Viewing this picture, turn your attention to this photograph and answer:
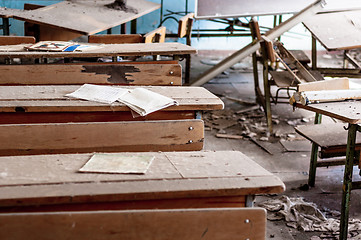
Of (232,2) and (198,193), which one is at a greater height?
(232,2)

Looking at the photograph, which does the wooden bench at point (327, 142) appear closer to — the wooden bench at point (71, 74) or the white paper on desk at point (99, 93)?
the wooden bench at point (71, 74)

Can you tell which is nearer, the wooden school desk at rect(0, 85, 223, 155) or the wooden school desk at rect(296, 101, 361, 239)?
the wooden school desk at rect(0, 85, 223, 155)

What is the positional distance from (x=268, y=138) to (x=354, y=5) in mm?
2739

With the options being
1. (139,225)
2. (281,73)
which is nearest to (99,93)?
(139,225)

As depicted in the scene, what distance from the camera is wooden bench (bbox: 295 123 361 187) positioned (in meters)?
3.18

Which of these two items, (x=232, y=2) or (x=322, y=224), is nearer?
(x=322, y=224)

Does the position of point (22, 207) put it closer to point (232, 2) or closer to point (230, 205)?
point (230, 205)

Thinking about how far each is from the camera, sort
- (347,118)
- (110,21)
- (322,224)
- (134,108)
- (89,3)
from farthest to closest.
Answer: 1. (89,3)
2. (110,21)
3. (322,224)
4. (347,118)
5. (134,108)

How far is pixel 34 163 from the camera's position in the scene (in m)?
1.49

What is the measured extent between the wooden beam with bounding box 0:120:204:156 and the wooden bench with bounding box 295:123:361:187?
1619 millimetres

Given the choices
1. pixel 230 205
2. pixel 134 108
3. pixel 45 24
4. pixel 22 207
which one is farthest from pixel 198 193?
pixel 45 24

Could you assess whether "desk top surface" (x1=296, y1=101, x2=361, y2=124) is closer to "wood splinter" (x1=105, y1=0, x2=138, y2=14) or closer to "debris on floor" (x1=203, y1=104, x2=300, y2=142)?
"debris on floor" (x1=203, y1=104, x2=300, y2=142)

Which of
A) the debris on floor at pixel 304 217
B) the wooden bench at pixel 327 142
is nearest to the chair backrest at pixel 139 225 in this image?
the debris on floor at pixel 304 217

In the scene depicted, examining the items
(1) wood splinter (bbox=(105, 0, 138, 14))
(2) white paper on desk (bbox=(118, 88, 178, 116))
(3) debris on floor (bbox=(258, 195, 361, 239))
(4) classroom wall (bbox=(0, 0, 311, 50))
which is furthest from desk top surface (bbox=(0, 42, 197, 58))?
(4) classroom wall (bbox=(0, 0, 311, 50))
